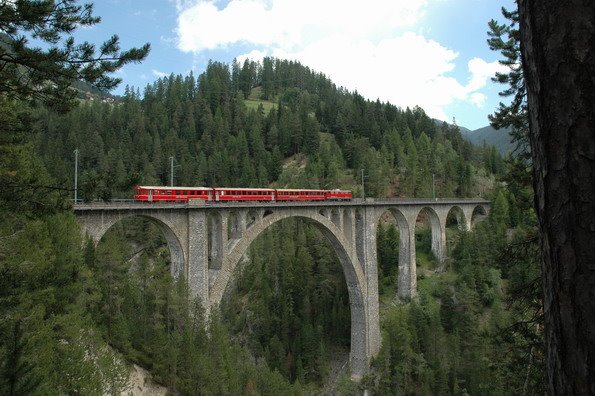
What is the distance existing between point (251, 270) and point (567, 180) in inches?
1981

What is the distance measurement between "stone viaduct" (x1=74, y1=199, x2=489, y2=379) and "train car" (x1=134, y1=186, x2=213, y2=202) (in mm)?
983

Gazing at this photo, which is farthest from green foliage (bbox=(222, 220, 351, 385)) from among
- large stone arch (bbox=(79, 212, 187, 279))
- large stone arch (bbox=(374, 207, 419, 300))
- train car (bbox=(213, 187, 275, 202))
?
large stone arch (bbox=(79, 212, 187, 279))

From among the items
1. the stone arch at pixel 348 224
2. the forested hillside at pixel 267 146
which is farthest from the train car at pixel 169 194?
the forested hillside at pixel 267 146

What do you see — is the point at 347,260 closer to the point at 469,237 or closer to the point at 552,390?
the point at 469,237

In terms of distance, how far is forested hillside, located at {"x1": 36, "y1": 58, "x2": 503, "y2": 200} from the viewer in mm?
64188

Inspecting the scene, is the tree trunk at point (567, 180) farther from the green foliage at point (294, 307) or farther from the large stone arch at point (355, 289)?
the green foliage at point (294, 307)

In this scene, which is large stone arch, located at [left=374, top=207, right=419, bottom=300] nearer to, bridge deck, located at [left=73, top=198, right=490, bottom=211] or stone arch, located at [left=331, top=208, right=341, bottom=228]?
bridge deck, located at [left=73, top=198, right=490, bottom=211]

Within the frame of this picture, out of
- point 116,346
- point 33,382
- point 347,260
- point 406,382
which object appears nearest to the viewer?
point 33,382

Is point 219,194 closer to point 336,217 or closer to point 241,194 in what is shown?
point 241,194

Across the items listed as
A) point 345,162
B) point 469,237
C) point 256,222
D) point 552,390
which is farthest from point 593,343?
point 345,162

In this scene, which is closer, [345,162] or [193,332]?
[193,332]

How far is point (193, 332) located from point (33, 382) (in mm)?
14254

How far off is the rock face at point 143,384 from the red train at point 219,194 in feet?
28.0

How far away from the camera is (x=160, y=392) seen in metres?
19.9
